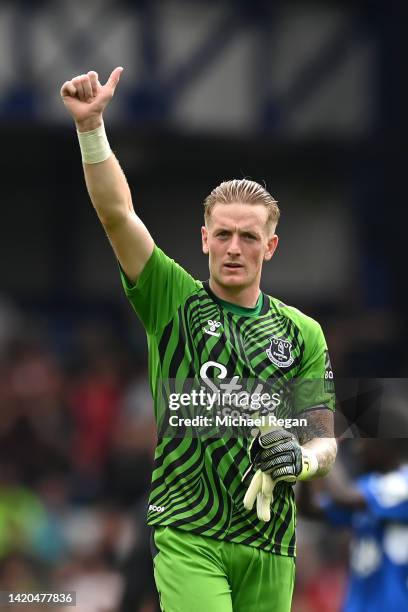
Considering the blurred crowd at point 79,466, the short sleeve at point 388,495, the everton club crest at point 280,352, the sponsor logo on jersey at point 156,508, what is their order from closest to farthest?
1. the sponsor logo on jersey at point 156,508
2. the everton club crest at point 280,352
3. the short sleeve at point 388,495
4. the blurred crowd at point 79,466

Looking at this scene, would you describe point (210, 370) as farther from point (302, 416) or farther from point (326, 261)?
point (326, 261)

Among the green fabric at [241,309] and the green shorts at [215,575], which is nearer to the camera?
the green shorts at [215,575]

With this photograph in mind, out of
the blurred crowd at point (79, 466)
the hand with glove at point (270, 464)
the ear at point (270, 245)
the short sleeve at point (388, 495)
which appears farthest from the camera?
the blurred crowd at point (79, 466)

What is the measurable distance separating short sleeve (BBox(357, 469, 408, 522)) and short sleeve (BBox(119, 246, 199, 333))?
97.6 inches

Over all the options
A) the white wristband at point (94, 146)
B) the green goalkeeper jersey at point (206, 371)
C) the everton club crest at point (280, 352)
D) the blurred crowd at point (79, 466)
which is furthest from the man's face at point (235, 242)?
the blurred crowd at point (79, 466)

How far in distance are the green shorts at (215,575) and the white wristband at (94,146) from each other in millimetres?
1367

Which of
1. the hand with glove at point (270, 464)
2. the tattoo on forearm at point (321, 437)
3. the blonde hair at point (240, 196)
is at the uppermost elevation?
the blonde hair at point (240, 196)

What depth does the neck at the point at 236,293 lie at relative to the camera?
17.2 feet

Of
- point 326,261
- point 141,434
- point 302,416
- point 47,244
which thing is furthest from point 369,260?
point 302,416

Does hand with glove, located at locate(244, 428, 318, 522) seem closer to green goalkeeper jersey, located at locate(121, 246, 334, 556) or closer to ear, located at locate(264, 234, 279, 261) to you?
green goalkeeper jersey, located at locate(121, 246, 334, 556)

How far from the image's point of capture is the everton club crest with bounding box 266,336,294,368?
5.20 metres

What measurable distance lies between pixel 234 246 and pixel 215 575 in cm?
120

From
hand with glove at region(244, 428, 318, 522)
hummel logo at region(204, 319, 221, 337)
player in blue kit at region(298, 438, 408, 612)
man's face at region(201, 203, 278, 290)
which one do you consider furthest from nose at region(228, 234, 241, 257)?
player in blue kit at region(298, 438, 408, 612)
